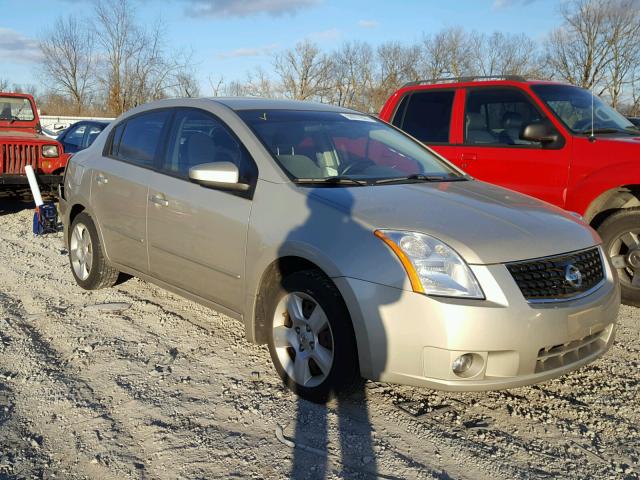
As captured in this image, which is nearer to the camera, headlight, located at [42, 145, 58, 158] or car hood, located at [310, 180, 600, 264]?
car hood, located at [310, 180, 600, 264]

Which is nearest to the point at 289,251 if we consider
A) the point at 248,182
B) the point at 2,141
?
the point at 248,182

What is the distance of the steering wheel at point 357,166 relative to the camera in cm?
396

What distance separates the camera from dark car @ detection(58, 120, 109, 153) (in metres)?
13.3

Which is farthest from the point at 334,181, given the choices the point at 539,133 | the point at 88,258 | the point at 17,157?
the point at 17,157

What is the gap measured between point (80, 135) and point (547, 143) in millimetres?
11215

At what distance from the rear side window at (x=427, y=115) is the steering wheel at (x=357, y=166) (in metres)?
2.47

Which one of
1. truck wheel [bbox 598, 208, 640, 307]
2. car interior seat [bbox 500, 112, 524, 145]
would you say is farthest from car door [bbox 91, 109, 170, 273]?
truck wheel [bbox 598, 208, 640, 307]

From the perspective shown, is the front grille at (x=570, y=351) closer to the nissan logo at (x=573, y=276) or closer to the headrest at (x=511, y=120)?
the nissan logo at (x=573, y=276)

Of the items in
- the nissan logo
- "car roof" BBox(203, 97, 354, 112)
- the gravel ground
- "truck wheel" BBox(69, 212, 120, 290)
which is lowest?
the gravel ground

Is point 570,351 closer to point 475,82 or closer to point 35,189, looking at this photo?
point 475,82

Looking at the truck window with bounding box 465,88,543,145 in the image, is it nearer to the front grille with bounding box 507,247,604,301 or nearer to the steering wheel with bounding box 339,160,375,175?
the steering wheel with bounding box 339,160,375,175

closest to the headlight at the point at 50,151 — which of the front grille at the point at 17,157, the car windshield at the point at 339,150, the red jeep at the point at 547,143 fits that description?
the front grille at the point at 17,157

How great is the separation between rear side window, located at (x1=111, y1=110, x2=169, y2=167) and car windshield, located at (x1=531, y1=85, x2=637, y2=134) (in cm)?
358

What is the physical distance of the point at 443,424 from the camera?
10.6ft
